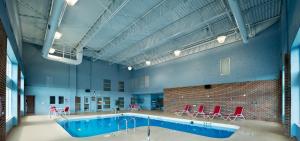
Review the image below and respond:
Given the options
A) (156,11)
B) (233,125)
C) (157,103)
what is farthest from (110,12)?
(157,103)

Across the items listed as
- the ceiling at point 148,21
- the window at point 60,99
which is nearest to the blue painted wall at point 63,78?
the window at point 60,99

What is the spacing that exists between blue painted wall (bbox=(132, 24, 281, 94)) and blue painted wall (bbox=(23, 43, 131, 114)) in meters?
5.10

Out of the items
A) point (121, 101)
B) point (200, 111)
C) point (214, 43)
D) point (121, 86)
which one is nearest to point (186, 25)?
point (214, 43)

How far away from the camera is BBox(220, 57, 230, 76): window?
10445 millimetres

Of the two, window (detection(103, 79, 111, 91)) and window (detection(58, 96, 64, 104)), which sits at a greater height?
window (detection(103, 79, 111, 91))

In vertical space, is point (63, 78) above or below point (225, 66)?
below

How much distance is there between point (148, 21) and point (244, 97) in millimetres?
6591

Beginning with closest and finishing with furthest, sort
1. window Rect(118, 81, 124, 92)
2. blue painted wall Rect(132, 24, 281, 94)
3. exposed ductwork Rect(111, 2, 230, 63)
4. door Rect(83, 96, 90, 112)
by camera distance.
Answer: exposed ductwork Rect(111, 2, 230, 63) < blue painted wall Rect(132, 24, 281, 94) < door Rect(83, 96, 90, 112) < window Rect(118, 81, 124, 92)

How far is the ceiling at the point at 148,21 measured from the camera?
6734 mm

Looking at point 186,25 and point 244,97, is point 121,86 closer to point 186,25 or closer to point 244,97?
point 186,25

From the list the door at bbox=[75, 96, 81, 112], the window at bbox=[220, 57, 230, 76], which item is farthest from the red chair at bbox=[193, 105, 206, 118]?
the door at bbox=[75, 96, 81, 112]

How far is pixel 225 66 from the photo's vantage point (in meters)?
10.6

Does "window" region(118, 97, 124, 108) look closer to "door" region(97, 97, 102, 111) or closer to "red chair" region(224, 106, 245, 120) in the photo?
"door" region(97, 97, 102, 111)

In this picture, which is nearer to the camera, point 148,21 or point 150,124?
point 148,21
